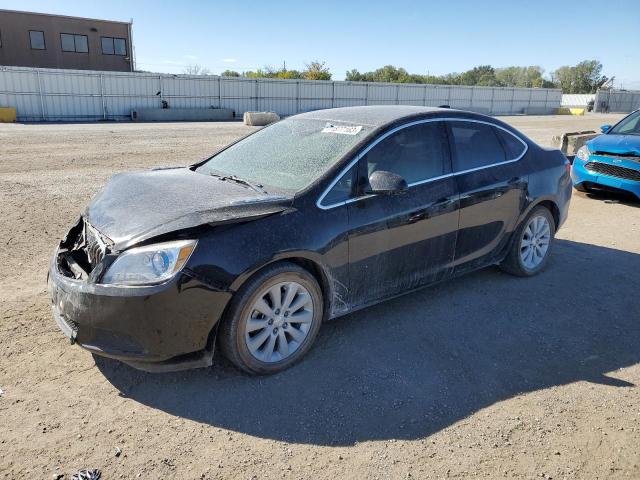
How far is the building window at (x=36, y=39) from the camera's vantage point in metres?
40.0

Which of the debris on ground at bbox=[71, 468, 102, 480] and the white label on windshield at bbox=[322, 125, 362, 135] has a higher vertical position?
the white label on windshield at bbox=[322, 125, 362, 135]

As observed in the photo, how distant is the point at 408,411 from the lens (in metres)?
3.08

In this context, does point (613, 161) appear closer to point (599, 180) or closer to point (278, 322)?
point (599, 180)

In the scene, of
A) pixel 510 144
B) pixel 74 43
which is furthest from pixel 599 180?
pixel 74 43

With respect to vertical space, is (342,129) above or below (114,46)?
below

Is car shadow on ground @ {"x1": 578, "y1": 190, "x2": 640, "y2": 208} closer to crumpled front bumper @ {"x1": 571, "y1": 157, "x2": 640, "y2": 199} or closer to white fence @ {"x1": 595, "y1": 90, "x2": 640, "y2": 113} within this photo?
crumpled front bumper @ {"x1": 571, "y1": 157, "x2": 640, "y2": 199}

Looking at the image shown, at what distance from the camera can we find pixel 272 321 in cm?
333

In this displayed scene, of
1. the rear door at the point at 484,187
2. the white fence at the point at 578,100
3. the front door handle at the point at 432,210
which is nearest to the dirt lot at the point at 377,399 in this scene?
the rear door at the point at 484,187

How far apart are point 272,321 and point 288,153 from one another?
57.1 inches

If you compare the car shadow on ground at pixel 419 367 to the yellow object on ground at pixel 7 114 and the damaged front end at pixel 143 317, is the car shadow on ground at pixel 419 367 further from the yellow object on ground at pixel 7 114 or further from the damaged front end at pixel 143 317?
the yellow object on ground at pixel 7 114

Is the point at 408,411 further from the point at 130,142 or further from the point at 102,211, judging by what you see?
the point at 130,142

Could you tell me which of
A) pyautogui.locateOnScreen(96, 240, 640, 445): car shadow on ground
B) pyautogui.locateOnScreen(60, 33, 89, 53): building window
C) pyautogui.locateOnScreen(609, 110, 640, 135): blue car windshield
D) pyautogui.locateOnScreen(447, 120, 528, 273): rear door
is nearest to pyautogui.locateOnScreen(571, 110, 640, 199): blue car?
pyautogui.locateOnScreen(609, 110, 640, 135): blue car windshield

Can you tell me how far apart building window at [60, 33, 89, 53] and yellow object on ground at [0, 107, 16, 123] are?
1913 centimetres

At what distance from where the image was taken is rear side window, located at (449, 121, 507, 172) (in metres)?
4.48
